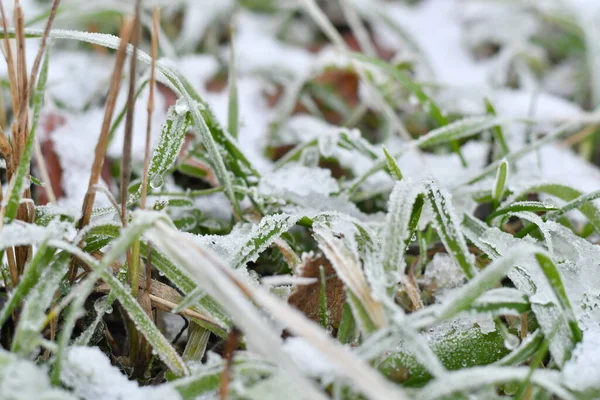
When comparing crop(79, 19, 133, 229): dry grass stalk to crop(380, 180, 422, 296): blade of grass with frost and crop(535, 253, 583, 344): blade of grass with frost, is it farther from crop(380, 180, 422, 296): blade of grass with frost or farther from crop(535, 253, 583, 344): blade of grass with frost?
crop(535, 253, 583, 344): blade of grass with frost

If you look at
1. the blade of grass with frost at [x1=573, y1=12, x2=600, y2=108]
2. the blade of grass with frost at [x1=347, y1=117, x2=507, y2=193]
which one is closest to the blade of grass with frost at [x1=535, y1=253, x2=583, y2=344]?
the blade of grass with frost at [x1=347, y1=117, x2=507, y2=193]

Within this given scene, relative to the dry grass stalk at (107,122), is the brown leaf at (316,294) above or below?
below

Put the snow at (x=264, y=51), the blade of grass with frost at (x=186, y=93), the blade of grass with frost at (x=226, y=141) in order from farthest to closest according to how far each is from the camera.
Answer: the snow at (x=264, y=51) < the blade of grass with frost at (x=226, y=141) < the blade of grass with frost at (x=186, y=93)

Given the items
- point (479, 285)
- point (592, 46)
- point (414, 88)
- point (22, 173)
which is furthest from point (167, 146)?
point (592, 46)

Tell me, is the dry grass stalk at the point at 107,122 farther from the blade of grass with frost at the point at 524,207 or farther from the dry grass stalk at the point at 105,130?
the blade of grass with frost at the point at 524,207

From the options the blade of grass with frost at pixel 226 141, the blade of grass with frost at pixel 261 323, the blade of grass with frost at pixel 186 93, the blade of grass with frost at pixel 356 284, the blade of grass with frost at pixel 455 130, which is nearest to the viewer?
the blade of grass with frost at pixel 261 323

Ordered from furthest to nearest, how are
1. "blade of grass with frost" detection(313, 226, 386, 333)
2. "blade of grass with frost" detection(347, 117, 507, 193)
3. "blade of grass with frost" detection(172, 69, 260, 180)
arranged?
"blade of grass with frost" detection(347, 117, 507, 193) < "blade of grass with frost" detection(172, 69, 260, 180) < "blade of grass with frost" detection(313, 226, 386, 333)

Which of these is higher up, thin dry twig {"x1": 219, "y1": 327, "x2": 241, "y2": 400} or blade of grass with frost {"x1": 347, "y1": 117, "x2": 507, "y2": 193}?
blade of grass with frost {"x1": 347, "y1": 117, "x2": 507, "y2": 193}

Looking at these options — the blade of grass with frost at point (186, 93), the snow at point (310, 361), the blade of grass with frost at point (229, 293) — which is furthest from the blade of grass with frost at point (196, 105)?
the snow at point (310, 361)
